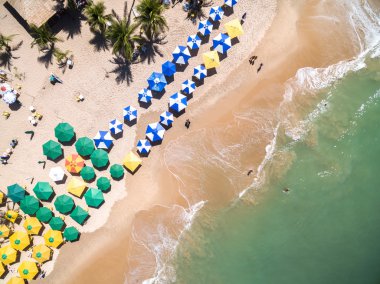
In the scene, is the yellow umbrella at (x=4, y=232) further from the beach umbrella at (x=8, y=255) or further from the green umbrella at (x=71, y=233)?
the green umbrella at (x=71, y=233)

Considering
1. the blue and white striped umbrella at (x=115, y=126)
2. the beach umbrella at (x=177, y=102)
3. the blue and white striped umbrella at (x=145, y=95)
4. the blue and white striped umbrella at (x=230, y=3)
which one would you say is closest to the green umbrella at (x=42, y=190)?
the blue and white striped umbrella at (x=115, y=126)

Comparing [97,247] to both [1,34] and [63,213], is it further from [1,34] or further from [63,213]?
[1,34]

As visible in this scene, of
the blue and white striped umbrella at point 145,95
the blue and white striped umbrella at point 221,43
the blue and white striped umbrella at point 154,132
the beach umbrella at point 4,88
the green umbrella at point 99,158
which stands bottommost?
the blue and white striped umbrella at point 154,132

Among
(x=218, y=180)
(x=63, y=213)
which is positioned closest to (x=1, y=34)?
(x=63, y=213)

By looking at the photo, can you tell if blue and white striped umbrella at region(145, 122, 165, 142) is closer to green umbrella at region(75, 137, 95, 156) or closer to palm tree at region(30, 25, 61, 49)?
green umbrella at region(75, 137, 95, 156)

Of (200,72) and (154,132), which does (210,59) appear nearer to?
(200,72)

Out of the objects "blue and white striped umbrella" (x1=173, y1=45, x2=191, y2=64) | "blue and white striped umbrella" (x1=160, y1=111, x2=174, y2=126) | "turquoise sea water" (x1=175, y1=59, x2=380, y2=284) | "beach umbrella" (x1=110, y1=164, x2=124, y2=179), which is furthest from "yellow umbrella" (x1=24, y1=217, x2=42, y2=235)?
"blue and white striped umbrella" (x1=173, y1=45, x2=191, y2=64)
